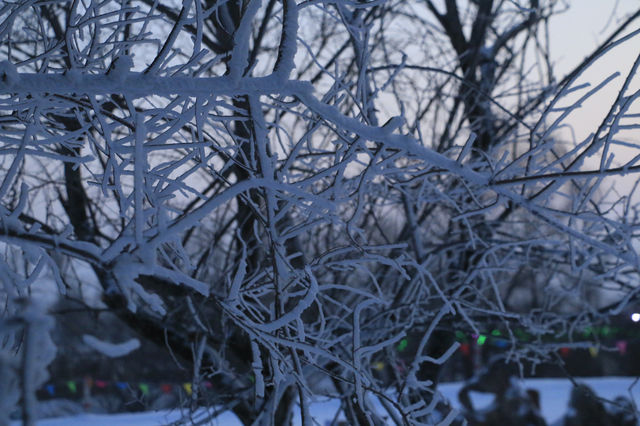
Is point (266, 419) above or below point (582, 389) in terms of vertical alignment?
above

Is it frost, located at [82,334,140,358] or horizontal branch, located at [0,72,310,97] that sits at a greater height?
horizontal branch, located at [0,72,310,97]

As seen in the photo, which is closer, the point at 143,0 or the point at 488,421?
the point at 143,0

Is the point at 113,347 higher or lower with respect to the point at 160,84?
lower

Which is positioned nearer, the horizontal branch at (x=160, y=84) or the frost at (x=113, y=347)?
the frost at (x=113, y=347)

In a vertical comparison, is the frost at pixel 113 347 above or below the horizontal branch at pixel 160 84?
below

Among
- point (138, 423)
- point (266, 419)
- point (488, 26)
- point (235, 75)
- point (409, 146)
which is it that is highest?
point (488, 26)

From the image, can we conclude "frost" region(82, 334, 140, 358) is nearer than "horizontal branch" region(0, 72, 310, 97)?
Yes

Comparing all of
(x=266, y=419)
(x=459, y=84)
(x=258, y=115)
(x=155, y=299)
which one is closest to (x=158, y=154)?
(x=459, y=84)

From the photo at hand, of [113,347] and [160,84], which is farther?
[160,84]

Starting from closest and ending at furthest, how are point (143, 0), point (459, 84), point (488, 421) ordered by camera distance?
point (143, 0), point (459, 84), point (488, 421)

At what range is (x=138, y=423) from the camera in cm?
723

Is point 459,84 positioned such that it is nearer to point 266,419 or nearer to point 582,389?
point 582,389

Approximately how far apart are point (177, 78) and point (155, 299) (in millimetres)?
489

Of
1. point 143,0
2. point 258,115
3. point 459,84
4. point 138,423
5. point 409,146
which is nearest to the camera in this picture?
point 409,146
